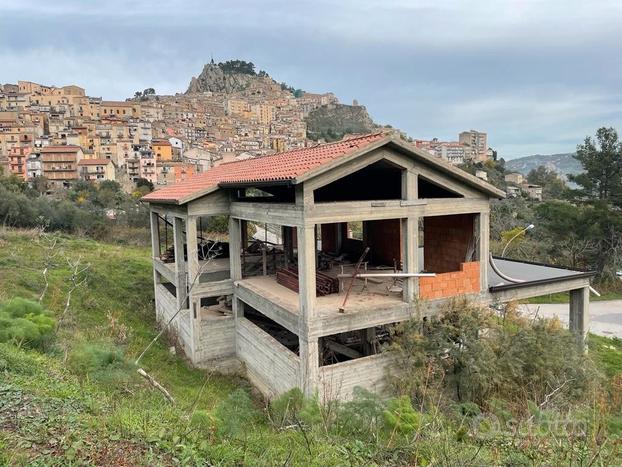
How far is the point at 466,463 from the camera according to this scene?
4293 millimetres

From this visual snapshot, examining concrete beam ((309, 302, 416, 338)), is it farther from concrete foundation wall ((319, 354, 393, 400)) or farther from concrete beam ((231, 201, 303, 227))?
concrete beam ((231, 201, 303, 227))

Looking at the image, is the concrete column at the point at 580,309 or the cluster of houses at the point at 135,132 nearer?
the concrete column at the point at 580,309

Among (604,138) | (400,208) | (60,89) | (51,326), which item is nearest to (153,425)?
(51,326)

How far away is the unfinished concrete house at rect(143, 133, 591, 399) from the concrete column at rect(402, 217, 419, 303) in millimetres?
24

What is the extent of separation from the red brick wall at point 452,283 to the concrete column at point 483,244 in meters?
0.14

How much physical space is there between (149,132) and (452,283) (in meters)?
107

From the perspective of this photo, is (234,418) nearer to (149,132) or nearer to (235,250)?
(235,250)

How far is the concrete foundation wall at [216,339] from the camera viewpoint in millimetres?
13203

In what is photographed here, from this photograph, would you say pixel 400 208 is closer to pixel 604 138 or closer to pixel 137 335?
pixel 137 335

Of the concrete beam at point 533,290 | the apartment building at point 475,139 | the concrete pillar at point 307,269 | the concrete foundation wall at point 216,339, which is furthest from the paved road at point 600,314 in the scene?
the apartment building at point 475,139

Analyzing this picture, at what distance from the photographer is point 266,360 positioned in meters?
11.6

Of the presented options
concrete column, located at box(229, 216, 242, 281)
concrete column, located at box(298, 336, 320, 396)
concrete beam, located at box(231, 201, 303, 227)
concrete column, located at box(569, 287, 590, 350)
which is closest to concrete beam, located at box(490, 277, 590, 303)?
concrete column, located at box(569, 287, 590, 350)

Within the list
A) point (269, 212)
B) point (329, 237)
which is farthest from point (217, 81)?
point (269, 212)

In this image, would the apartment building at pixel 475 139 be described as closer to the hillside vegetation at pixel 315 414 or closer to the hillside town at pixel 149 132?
the hillside town at pixel 149 132
